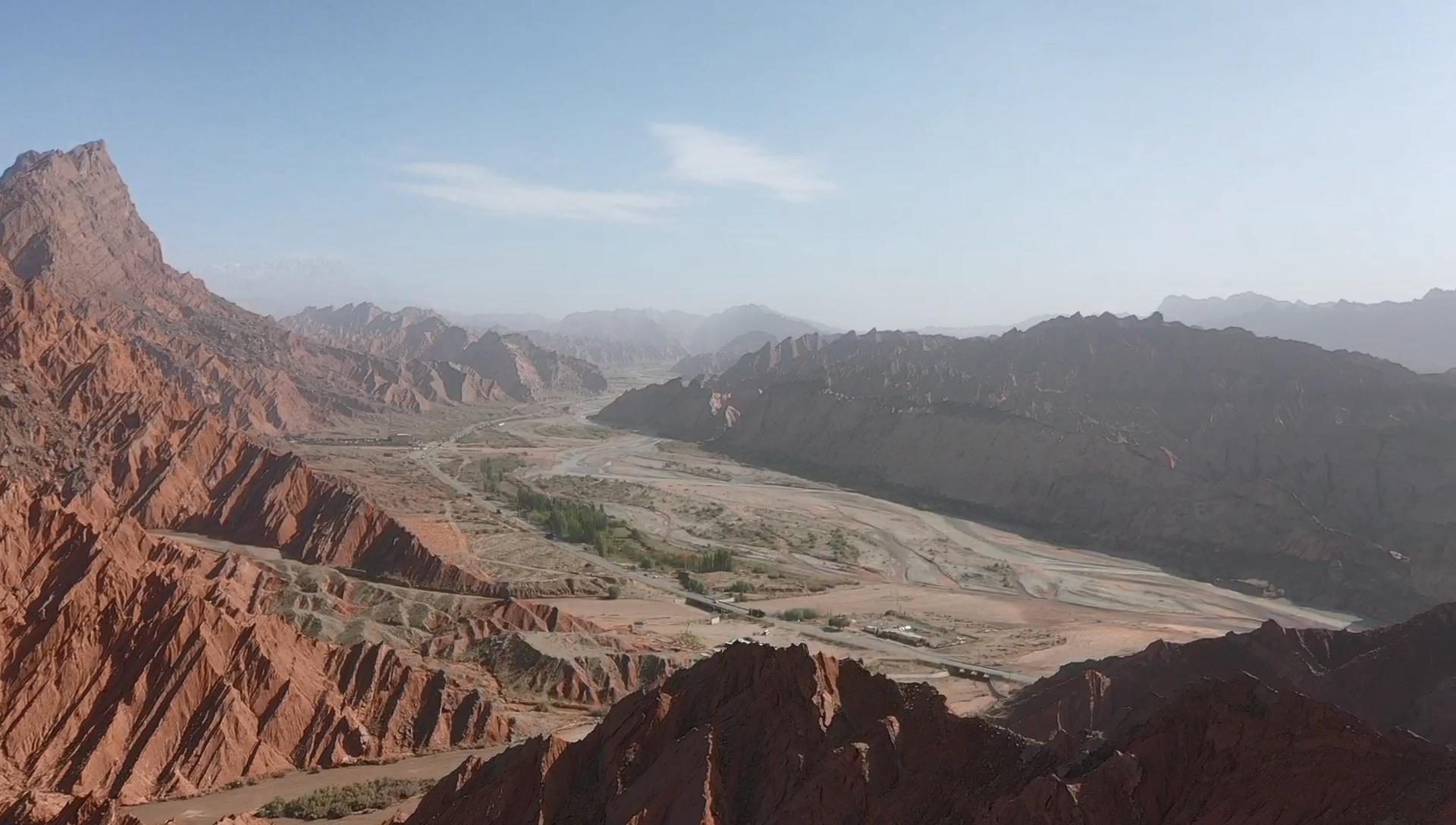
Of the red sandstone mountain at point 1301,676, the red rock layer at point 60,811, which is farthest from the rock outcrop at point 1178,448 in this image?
the red rock layer at point 60,811

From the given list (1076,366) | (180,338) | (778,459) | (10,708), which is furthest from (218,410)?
(1076,366)

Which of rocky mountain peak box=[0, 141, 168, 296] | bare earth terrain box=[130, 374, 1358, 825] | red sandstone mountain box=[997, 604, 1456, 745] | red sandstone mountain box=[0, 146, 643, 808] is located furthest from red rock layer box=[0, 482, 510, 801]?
rocky mountain peak box=[0, 141, 168, 296]

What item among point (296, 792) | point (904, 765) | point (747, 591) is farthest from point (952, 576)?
point (904, 765)

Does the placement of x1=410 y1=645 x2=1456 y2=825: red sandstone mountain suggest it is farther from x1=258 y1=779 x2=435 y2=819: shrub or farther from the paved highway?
the paved highway

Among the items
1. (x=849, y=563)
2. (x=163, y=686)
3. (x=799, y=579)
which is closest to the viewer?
(x=163, y=686)

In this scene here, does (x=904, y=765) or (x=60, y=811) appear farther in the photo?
(x=60, y=811)

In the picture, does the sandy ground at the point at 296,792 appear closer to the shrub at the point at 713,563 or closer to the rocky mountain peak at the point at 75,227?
the shrub at the point at 713,563

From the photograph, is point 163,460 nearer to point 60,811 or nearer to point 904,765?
point 60,811
